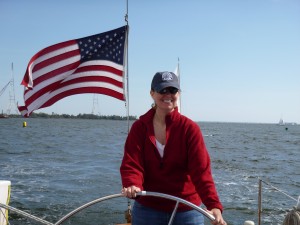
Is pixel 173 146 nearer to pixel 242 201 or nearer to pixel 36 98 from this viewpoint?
pixel 36 98

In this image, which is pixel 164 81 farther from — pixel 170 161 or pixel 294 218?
pixel 294 218

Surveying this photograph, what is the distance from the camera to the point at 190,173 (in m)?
2.87

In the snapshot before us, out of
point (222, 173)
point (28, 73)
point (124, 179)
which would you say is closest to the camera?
point (124, 179)

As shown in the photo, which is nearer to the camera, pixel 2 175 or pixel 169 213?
pixel 169 213

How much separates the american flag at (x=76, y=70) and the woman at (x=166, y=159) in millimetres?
3409

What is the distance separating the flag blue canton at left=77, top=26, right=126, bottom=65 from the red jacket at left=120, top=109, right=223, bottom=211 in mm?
3556

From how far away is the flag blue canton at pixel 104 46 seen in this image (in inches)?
245

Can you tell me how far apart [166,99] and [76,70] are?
3694mm

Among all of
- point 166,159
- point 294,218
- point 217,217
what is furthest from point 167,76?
point 294,218

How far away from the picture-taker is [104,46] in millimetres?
6340

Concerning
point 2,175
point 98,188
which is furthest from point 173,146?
point 2,175

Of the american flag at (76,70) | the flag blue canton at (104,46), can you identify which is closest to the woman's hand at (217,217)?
the american flag at (76,70)

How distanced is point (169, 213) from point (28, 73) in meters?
4.20

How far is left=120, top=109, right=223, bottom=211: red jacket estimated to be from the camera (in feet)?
9.34
